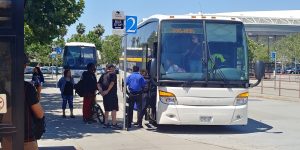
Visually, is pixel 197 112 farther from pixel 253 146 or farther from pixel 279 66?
pixel 279 66

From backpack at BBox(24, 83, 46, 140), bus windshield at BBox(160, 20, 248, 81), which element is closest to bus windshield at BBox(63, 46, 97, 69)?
bus windshield at BBox(160, 20, 248, 81)

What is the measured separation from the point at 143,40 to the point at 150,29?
1665mm

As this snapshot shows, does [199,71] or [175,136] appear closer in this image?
[175,136]

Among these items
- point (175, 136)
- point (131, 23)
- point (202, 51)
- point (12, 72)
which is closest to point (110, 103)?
point (175, 136)

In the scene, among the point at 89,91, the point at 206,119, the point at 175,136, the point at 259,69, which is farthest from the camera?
the point at 89,91

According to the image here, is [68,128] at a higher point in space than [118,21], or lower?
lower

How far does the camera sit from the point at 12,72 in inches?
205

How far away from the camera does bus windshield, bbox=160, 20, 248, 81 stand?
13188mm

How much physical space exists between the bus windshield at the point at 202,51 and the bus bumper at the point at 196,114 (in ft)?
2.50

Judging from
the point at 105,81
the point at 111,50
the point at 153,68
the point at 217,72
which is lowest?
the point at 105,81

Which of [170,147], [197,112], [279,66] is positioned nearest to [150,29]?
[197,112]

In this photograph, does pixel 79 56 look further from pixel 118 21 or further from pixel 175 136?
pixel 175 136

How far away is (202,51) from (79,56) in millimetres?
24957

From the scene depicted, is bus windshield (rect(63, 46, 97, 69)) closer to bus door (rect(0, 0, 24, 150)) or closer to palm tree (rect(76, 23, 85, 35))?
bus door (rect(0, 0, 24, 150))
